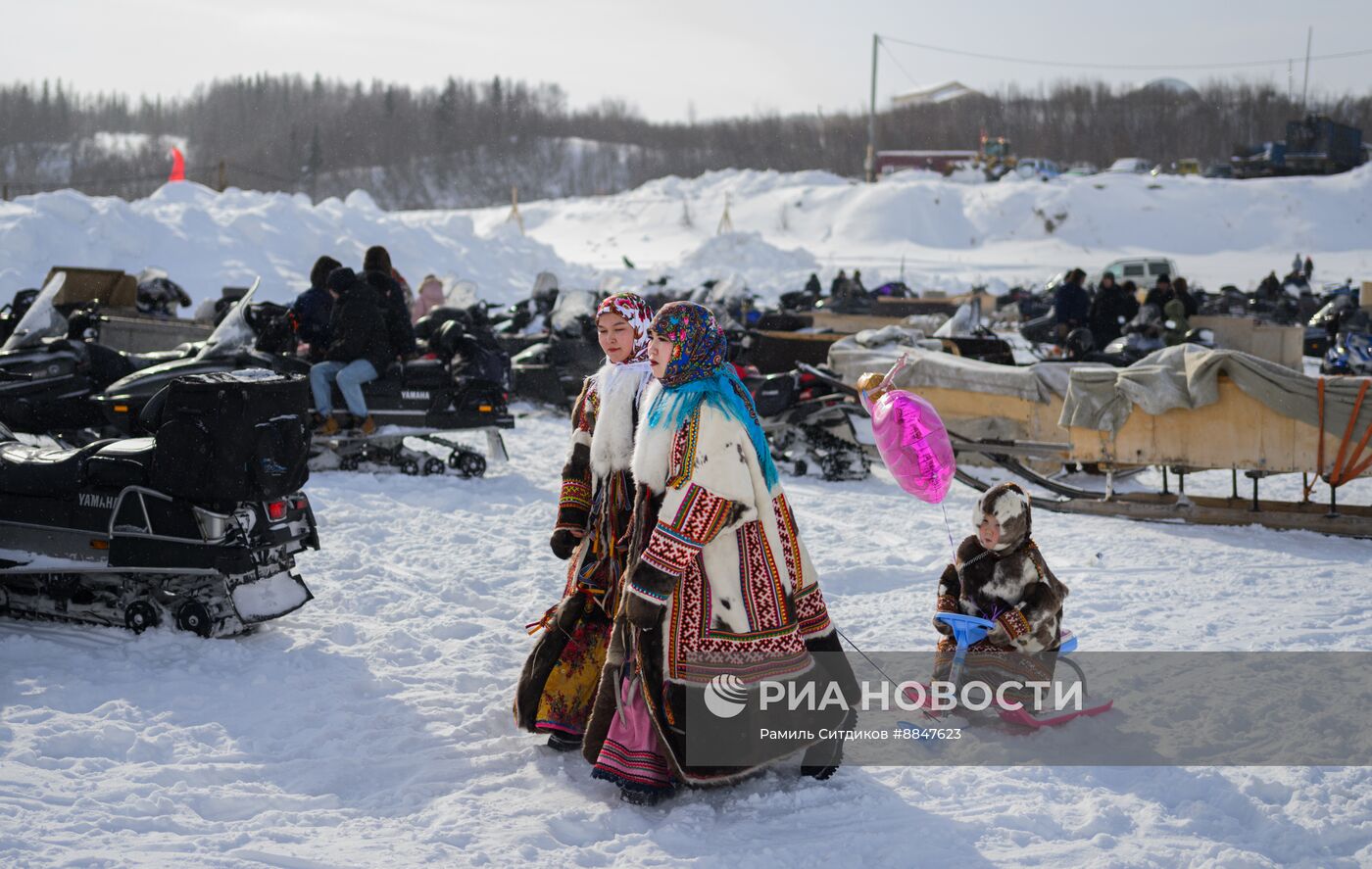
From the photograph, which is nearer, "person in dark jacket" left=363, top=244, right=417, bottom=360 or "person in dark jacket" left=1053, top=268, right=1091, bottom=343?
"person in dark jacket" left=363, top=244, right=417, bottom=360

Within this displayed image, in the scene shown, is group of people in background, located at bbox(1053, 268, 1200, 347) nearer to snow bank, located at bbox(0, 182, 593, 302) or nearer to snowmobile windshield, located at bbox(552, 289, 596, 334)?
snowmobile windshield, located at bbox(552, 289, 596, 334)

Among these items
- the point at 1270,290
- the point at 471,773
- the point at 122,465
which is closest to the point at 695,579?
the point at 471,773

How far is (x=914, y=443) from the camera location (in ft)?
14.6

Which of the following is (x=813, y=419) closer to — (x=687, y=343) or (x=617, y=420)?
(x=617, y=420)

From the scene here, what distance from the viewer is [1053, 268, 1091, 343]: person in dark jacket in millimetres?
15530

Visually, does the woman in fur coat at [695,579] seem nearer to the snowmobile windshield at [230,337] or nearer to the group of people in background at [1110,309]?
the snowmobile windshield at [230,337]

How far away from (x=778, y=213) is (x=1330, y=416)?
4574 centimetres

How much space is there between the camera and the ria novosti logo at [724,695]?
372 cm

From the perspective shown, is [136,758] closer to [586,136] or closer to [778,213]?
[778,213]

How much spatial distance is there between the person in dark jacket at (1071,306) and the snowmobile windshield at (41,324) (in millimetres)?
11413

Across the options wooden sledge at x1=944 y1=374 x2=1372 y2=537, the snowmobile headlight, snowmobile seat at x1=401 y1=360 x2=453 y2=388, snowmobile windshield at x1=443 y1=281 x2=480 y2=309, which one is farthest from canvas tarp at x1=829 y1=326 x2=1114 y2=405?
snowmobile windshield at x1=443 y1=281 x2=480 y2=309

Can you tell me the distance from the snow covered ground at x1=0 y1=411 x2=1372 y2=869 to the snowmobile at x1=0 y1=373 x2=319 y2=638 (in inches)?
6.3

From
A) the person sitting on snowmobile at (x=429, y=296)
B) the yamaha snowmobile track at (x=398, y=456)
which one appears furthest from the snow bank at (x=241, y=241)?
the yamaha snowmobile track at (x=398, y=456)

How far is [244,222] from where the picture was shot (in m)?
24.5
